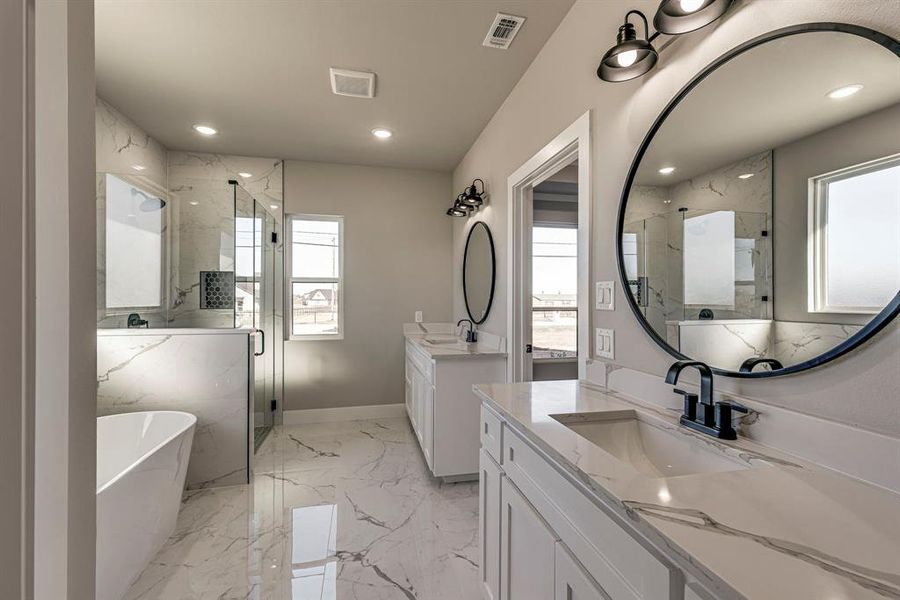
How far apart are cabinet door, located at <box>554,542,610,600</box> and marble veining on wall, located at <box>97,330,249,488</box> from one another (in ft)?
8.01

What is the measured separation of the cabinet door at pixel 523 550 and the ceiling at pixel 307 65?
210 cm

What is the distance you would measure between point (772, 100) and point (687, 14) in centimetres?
34

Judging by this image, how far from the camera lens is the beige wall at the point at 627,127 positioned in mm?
807

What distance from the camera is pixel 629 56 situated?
4.23 feet

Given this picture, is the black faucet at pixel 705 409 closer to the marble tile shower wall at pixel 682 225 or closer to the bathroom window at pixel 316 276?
the marble tile shower wall at pixel 682 225

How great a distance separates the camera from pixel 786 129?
980mm

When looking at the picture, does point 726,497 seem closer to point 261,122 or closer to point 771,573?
point 771,573

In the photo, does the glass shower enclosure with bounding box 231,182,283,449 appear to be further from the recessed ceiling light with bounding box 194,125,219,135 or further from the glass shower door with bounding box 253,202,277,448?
the recessed ceiling light with bounding box 194,125,219,135

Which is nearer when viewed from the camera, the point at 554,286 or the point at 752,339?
the point at 752,339

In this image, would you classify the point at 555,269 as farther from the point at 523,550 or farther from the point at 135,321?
the point at 135,321

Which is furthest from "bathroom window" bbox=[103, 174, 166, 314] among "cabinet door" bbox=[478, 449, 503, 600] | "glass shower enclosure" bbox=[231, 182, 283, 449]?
"cabinet door" bbox=[478, 449, 503, 600]

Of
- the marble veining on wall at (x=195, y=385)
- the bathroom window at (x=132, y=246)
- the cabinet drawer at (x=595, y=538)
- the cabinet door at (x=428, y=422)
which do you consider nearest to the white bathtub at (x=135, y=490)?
the marble veining on wall at (x=195, y=385)

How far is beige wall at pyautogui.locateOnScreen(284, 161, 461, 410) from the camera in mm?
3965

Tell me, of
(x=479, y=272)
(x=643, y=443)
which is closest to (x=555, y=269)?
(x=479, y=272)
